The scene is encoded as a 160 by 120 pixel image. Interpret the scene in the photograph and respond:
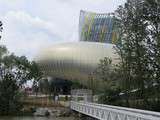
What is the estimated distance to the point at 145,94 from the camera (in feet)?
92.9

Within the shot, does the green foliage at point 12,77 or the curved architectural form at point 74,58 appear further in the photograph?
the curved architectural form at point 74,58

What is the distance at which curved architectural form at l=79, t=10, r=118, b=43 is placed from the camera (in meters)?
101

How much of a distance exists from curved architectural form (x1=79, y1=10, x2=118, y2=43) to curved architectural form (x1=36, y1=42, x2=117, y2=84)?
26.9m

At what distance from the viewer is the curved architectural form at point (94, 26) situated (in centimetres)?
10088

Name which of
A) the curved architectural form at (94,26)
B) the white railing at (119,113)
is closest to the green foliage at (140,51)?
the white railing at (119,113)

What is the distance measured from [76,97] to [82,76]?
17.2 metres

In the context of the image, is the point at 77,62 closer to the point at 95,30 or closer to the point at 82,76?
the point at 82,76

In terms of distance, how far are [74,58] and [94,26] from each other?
34.6 metres

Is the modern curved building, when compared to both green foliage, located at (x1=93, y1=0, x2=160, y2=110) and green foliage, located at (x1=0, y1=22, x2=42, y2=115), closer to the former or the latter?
green foliage, located at (x1=0, y1=22, x2=42, y2=115)

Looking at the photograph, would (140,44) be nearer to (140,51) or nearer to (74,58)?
(140,51)

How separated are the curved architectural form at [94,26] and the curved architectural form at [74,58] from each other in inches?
1058

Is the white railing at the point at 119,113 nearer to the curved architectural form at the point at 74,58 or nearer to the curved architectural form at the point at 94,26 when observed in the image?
the curved architectural form at the point at 74,58

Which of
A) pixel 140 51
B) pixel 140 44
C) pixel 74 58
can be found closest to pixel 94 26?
pixel 74 58

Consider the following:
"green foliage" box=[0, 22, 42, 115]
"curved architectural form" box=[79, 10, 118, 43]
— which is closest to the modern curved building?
"green foliage" box=[0, 22, 42, 115]
